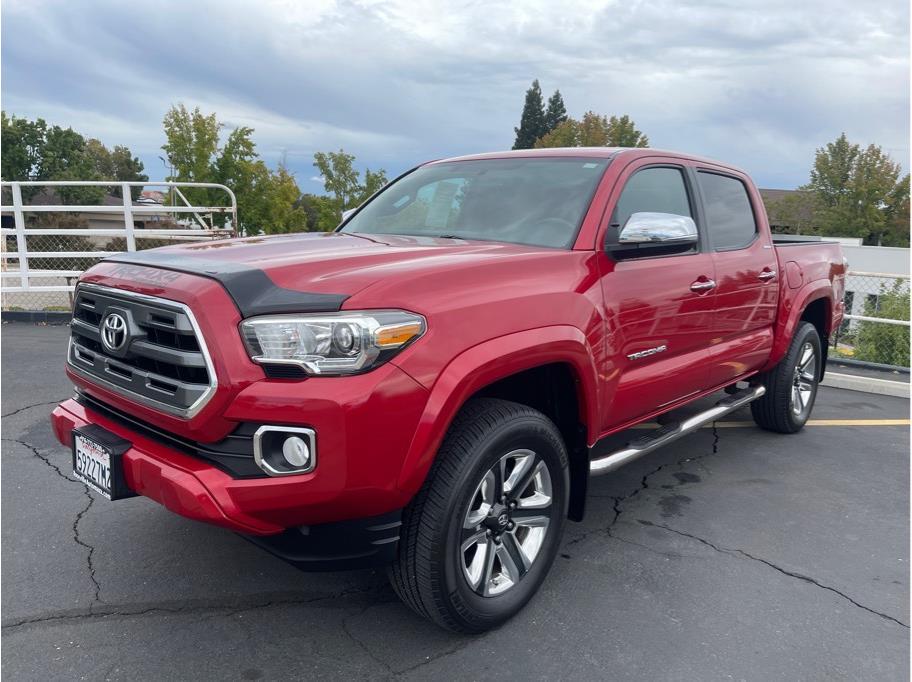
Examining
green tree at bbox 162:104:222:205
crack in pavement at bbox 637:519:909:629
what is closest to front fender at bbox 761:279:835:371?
crack in pavement at bbox 637:519:909:629

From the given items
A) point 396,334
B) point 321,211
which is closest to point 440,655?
point 396,334

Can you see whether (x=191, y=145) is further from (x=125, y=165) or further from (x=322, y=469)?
(x=125, y=165)

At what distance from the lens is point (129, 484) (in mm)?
2504

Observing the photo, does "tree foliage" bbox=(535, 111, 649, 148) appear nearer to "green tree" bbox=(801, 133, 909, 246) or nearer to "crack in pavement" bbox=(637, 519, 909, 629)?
"green tree" bbox=(801, 133, 909, 246)

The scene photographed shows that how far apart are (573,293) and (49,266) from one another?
1585 centimetres

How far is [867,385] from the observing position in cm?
Result: 741

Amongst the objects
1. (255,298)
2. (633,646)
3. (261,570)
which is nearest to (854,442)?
(633,646)

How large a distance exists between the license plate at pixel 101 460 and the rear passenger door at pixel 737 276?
3035mm

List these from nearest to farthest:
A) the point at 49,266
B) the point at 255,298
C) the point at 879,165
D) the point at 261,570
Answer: the point at 255,298, the point at 261,570, the point at 49,266, the point at 879,165

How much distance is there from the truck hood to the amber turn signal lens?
0.15 metres

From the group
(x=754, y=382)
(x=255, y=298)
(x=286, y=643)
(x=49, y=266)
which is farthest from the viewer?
(x=49, y=266)

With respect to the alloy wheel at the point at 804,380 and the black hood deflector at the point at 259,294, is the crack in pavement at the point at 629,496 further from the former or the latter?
the black hood deflector at the point at 259,294

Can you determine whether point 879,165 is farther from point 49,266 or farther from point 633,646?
point 633,646

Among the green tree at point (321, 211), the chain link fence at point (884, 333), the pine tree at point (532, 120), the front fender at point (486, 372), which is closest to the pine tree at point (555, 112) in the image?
the pine tree at point (532, 120)
